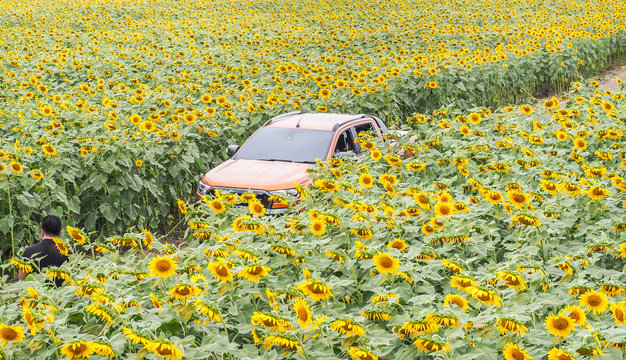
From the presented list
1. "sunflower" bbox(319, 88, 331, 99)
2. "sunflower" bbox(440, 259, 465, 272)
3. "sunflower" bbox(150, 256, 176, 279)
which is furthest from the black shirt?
"sunflower" bbox(319, 88, 331, 99)

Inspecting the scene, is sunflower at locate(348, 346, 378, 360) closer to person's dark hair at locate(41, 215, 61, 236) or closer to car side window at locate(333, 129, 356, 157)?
person's dark hair at locate(41, 215, 61, 236)

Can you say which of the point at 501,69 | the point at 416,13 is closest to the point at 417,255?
the point at 501,69

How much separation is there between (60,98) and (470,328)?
27.9 ft

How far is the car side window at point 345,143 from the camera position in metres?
9.03

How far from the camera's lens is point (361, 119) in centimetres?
964

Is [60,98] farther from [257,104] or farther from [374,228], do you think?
[374,228]

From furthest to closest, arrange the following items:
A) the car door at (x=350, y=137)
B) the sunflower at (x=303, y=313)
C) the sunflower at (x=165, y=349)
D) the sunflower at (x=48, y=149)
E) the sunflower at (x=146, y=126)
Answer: the car door at (x=350, y=137) → the sunflower at (x=146, y=126) → the sunflower at (x=48, y=149) → the sunflower at (x=303, y=313) → the sunflower at (x=165, y=349)

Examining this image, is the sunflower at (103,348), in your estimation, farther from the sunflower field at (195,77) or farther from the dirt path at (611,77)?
the dirt path at (611,77)

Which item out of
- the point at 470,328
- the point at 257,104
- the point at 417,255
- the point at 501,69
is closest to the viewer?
the point at 470,328

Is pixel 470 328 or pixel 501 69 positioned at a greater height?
pixel 470 328

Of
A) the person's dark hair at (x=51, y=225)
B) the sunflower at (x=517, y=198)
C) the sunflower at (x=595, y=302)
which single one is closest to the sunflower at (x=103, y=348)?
the sunflower at (x=595, y=302)

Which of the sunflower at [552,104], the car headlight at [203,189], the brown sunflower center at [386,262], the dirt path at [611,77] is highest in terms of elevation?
the brown sunflower center at [386,262]

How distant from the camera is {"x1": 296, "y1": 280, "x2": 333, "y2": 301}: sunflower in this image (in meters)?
3.49

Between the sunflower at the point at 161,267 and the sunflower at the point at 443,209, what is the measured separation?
200 cm
